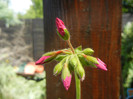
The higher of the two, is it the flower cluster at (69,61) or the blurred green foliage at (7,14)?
the blurred green foliage at (7,14)

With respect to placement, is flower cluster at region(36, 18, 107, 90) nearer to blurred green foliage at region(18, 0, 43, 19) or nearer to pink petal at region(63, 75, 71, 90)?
pink petal at region(63, 75, 71, 90)

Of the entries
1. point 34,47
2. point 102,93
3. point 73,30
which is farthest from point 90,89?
point 34,47

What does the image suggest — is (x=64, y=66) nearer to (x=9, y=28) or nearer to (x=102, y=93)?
(x=102, y=93)

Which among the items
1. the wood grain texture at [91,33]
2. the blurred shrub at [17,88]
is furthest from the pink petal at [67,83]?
the blurred shrub at [17,88]

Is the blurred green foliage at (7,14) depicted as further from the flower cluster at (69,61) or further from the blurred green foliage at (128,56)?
the flower cluster at (69,61)

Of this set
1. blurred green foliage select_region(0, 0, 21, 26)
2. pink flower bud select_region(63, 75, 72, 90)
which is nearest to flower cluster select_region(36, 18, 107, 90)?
pink flower bud select_region(63, 75, 72, 90)

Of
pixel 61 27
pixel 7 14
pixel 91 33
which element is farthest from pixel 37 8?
pixel 61 27

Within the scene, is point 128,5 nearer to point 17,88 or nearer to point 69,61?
point 17,88
